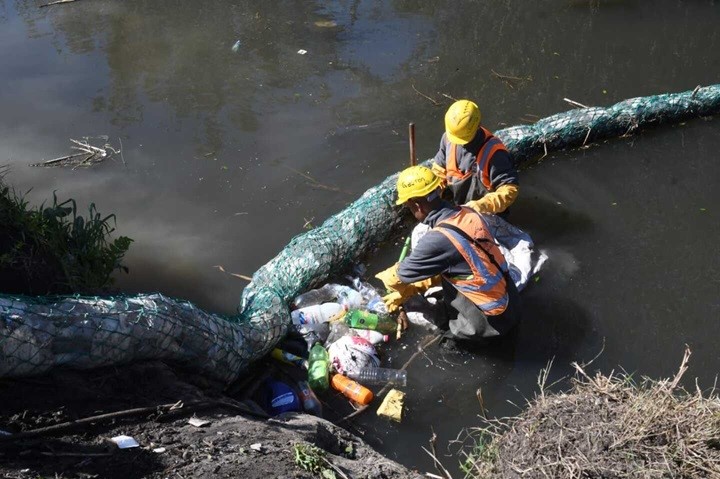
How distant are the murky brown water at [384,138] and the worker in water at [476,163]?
808 mm

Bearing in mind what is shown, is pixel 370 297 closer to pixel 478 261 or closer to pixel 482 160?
pixel 478 261

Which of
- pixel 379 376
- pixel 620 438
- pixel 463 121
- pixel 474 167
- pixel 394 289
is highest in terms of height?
pixel 463 121

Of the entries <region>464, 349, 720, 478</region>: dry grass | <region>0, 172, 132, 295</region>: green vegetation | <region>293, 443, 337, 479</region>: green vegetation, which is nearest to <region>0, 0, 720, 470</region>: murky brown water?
<region>0, 172, 132, 295</region>: green vegetation

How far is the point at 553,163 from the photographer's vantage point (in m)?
7.86

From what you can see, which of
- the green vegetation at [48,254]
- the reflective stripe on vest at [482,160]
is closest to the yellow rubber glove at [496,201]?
the reflective stripe on vest at [482,160]

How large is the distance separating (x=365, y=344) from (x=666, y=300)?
8.93 feet

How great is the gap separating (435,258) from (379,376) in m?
1.04

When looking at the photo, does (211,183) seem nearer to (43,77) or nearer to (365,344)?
(365,344)

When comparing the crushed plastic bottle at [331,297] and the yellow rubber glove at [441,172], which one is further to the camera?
the yellow rubber glove at [441,172]

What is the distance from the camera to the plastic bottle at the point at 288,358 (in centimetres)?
557

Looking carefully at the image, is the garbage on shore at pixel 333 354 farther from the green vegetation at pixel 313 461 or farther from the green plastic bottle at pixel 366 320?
the green vegetation at pixel 313 461

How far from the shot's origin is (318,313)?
588 cm

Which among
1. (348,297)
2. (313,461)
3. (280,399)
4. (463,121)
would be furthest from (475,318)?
(313,461)

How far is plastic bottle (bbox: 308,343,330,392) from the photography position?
536cm
